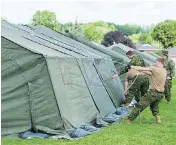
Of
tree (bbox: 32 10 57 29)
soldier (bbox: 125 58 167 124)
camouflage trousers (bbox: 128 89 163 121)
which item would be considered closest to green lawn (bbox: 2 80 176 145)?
camouflage trousers (bbox: 128 89 163 121)

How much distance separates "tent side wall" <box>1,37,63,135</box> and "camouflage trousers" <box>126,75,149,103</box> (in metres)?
4.99

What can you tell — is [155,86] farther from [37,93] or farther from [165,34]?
[165,34]

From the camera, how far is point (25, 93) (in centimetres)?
962

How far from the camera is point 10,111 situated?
953 centimetres

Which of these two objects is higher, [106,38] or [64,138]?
[64,138]

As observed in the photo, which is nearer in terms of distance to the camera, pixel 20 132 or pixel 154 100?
pixel 20 132

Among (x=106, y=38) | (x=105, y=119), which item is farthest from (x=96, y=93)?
(x=106, y=38)

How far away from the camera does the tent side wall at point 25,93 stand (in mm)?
9453

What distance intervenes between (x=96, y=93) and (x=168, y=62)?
4980mm

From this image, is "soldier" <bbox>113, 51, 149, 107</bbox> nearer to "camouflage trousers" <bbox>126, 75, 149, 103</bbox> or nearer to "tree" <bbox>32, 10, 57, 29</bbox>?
"camouflage trousers" <bbox>126, 75, 149, 103</bbox>

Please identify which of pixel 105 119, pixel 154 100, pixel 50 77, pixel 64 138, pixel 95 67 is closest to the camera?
pixel 64 138

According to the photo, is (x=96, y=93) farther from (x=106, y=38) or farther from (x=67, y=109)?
(x=106, y=38)

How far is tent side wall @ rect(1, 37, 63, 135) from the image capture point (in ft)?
31.0

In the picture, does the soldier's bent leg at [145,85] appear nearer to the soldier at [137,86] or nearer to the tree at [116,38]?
the soldier at [137,86]
